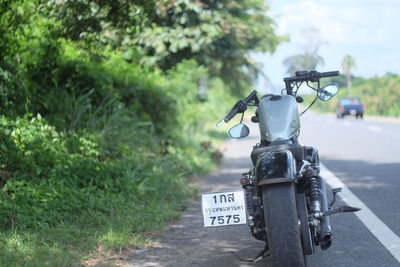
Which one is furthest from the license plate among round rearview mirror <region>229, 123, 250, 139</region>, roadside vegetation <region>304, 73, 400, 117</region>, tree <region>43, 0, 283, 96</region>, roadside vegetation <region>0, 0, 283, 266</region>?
roadside vegetation <region>304, 73, 400, 117</region>

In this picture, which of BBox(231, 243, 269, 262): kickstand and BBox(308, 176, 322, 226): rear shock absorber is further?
BBox(231, 243, 269, 262): kickstand

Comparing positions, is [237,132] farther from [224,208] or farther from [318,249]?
[318,249]

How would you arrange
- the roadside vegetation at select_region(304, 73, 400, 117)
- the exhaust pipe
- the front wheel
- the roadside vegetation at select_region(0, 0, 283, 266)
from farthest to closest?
the roadside vegetation at select_region(304, 73, 400, 117)
the roadside vegetation at select_region(0, 0, 283, 266)
the exhaust pipe
the front wheel

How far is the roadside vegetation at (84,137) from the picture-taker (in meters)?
5.57

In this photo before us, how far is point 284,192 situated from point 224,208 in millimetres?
583

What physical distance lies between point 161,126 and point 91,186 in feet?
16.4

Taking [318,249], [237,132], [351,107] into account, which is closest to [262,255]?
[318,249]

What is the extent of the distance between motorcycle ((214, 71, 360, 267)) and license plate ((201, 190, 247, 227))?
9cm

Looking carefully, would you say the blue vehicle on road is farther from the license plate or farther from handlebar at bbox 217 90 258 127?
the license plate

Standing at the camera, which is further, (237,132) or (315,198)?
(237,132)

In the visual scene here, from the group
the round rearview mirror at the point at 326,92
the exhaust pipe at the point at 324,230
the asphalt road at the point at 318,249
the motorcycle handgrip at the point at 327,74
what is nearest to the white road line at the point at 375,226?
the asphalt road at the point at 318,249

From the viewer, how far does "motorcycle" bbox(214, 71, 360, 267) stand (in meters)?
3.74

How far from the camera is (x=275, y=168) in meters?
3.84

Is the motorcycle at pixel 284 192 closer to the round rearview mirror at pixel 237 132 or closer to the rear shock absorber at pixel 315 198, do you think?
the rear shock absorber at pixel 315 198
